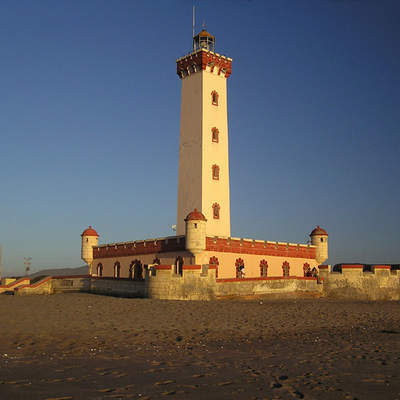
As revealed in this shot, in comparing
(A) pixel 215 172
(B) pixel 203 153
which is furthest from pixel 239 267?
(B) pixel 203 153

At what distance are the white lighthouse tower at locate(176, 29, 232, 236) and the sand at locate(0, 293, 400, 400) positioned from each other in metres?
16.9

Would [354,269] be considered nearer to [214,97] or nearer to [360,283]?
[360,283]

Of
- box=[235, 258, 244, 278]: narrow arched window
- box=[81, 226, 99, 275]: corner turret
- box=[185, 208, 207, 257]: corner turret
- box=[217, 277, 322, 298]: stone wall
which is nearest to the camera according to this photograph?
box=[217, 277, 322, 298]: stone wall

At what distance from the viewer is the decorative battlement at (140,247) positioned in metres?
32.2

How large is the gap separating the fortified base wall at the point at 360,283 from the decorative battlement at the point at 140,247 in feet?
33.9

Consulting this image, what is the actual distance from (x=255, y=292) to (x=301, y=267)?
1149 cm

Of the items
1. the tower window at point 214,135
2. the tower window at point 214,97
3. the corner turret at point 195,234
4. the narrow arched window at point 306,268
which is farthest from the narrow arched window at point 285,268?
the tower window at point 214,97

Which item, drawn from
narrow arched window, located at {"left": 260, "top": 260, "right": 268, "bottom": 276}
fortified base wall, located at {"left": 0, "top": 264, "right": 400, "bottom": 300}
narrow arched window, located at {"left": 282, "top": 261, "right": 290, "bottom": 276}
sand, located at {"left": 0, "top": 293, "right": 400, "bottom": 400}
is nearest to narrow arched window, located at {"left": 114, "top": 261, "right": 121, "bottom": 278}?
fortified base wall, located at {"left": 0, "top": 264, "right": 400, "bottom": 300}

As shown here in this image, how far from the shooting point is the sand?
739cm

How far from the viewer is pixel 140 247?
35.7m

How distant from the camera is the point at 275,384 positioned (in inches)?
304

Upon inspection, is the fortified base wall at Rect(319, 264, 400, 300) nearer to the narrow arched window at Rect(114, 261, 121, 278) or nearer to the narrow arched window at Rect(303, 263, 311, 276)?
the narrow arched window at Rect(303, 263, 311, 276)

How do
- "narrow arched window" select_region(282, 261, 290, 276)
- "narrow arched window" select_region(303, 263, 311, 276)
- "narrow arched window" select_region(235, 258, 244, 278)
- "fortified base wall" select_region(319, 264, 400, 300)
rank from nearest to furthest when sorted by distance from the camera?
1. "fortified base wall" select_region(319, 264, 400, 300)
2. "narrow arched window" select_region(235, 258, 244, 278)
3. "narrow arched window" select_region(282, 261, 290, 276)
4. "narrow arched window" select_region(303, 263, 311, 276)

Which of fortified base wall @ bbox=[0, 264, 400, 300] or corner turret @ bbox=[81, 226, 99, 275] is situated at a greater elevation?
corner turret @ bbox=[81, 226, 99, 275]
